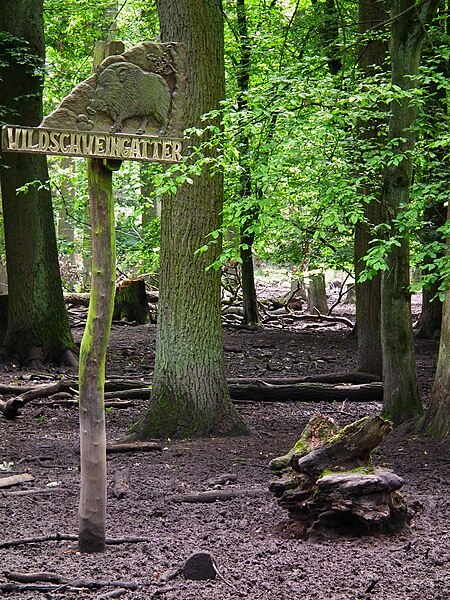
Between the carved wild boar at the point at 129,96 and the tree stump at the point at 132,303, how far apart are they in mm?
16428

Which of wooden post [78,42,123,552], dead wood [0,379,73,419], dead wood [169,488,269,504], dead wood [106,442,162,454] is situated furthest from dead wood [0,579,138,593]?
dead wood [0,379,73,419]

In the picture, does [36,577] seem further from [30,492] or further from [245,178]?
[245,178]

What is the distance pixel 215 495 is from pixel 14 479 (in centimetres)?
195

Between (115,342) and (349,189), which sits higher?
(349,189)

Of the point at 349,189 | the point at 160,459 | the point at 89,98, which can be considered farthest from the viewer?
the point at 160,459

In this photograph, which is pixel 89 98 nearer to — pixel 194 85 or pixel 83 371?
pixel 83 371

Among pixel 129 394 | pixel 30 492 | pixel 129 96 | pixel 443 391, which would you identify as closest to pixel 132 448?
pixel 30 492

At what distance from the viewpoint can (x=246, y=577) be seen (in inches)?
195

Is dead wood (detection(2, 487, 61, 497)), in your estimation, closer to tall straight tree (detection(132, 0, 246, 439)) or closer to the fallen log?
tall straight tree (detection(132, 0, 246, 439))

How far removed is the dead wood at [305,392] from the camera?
11.7 m

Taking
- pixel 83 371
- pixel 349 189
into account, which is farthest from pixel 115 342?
pixel 83 371

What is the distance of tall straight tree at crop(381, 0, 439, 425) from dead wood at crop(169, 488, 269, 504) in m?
3.11

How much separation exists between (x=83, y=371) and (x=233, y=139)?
3.44 meters

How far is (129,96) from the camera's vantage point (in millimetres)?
5426
